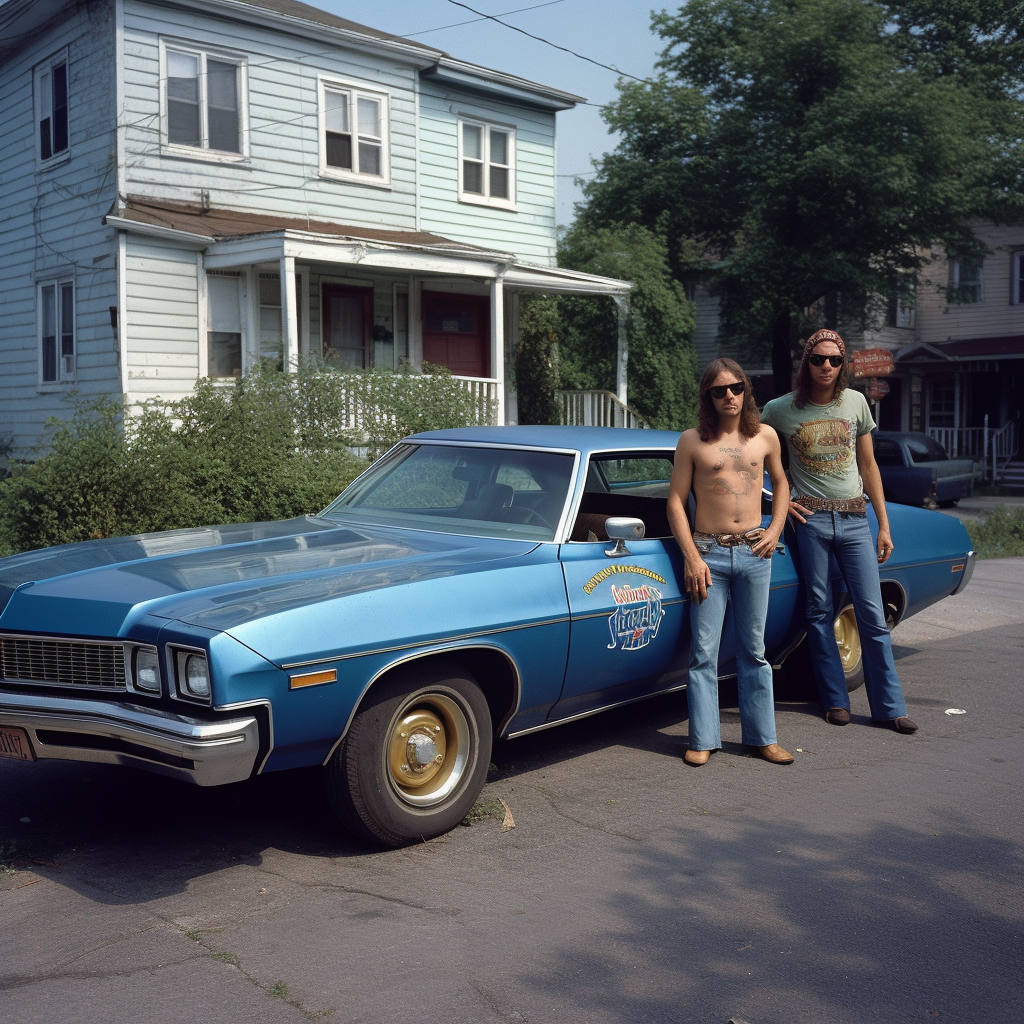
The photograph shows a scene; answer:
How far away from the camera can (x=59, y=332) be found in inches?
661

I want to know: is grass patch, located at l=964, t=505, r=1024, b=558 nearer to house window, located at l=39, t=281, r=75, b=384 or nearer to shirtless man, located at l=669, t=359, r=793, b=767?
shirtless man, located at l=669, t=359, r=793, b=767

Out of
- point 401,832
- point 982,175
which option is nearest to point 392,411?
point 401,832

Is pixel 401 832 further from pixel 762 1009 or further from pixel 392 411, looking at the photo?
pixel 392 411

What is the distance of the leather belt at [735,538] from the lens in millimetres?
5410

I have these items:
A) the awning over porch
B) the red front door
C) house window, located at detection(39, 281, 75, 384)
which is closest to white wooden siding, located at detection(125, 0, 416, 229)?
the awning over porch

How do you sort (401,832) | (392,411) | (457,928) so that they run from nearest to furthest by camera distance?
(457,928) < (401,832) < (392,411)

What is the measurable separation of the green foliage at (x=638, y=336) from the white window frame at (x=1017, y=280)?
13341 mm

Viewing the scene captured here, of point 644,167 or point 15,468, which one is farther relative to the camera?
point 644,167

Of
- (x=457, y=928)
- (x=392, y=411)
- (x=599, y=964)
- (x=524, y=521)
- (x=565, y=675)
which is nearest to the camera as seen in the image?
(x=599, y=964)

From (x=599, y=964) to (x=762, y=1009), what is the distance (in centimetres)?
50

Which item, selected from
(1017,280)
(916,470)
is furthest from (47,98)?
(1017,280)

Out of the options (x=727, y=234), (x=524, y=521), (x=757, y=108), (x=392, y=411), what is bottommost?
(x=524, y=521)

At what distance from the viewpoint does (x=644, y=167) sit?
2658 centimetres

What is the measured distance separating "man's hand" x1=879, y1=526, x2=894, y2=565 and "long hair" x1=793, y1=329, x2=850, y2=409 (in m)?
0.79
